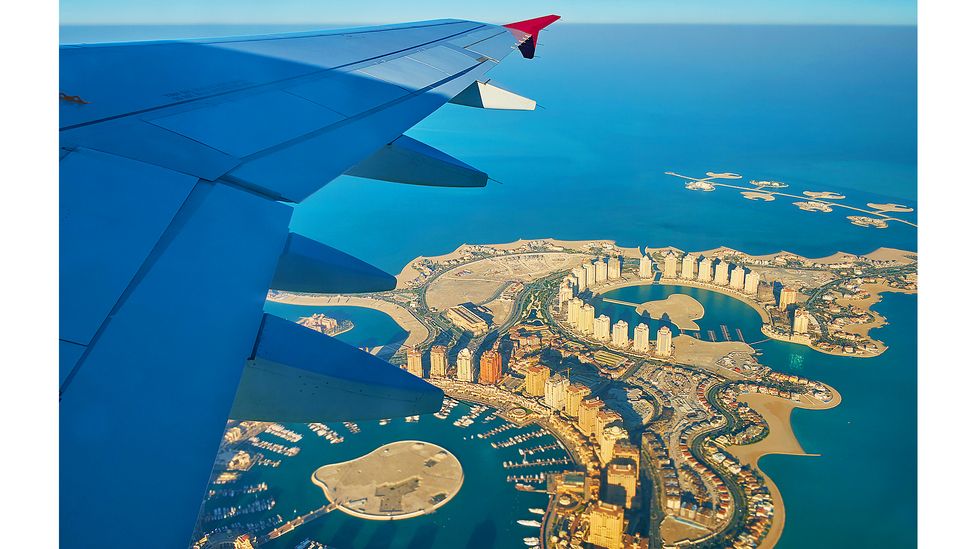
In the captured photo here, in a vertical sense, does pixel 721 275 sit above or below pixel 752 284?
above

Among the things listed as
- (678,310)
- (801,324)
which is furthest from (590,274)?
(801,324)

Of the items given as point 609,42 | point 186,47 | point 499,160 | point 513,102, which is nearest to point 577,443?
point 513,102

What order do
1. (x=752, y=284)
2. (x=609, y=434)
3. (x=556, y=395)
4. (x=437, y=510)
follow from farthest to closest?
(x=752, y=284) < (x=556, y=395) < (x=609, y=434) < (x=437, y=510)

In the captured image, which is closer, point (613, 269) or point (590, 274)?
point (590, 274)

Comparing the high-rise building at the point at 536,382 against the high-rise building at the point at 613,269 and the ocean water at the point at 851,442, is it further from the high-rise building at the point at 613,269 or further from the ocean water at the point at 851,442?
the high-rise building at the point at 613,269

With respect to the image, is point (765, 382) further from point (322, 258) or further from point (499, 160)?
point (499, 160)

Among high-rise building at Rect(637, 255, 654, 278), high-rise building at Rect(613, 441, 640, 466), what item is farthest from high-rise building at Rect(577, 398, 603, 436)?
high-rise building at Rect(637, 255, 654, 278)

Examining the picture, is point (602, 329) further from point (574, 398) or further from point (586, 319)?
point (574, 398)
